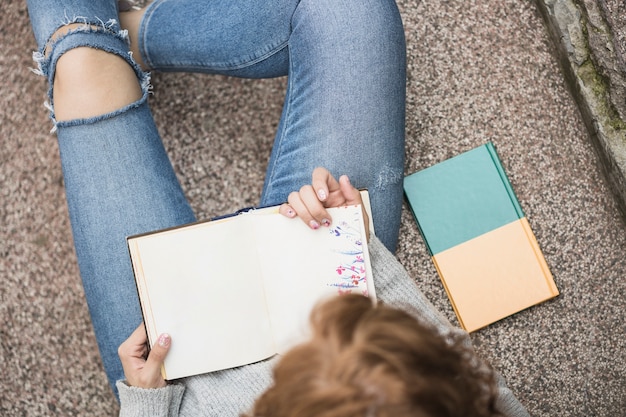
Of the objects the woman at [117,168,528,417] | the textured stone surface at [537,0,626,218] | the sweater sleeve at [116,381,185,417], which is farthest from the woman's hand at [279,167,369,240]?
the textured stone surface at [537,0,626,218]

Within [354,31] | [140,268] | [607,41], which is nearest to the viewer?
[140,268]

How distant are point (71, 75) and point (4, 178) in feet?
1.23

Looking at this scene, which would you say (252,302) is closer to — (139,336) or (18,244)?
(139,336)

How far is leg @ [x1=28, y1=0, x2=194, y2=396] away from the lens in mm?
761

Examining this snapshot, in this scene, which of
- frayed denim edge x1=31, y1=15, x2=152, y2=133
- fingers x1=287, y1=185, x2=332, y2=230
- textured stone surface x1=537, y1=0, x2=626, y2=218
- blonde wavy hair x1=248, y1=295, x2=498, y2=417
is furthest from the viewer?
textured stone surface x1=537, y1=0, x2=626, y2=218

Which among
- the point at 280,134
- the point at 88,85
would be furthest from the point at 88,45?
the point at 280,134

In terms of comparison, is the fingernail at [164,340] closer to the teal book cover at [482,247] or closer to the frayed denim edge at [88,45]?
the frayed denim edge at [88,45]

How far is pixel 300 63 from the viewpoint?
0.79 m

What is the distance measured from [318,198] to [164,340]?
270 mm

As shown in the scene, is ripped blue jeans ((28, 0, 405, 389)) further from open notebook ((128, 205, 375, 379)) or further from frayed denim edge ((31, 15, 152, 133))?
open notebook ((128, 205, 375, 379))

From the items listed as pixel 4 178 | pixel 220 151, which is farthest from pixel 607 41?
pixel 4 178

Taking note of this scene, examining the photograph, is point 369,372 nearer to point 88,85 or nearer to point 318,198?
point 318,198

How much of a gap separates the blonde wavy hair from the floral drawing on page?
19cm

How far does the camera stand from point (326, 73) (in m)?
0.77
